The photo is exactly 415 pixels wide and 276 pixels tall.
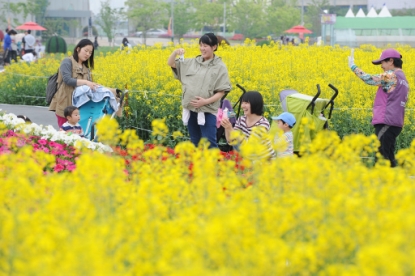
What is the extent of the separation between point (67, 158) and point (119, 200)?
10.6ft

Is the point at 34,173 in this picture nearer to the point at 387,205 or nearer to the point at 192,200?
the point at 192,200

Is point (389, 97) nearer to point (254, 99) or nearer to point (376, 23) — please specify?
point (254, 99)

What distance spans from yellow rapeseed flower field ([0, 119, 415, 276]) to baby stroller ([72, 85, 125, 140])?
3.65 m

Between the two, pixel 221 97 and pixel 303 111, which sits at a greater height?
pixel 221 97

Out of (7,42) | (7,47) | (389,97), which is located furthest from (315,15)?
(389,97)

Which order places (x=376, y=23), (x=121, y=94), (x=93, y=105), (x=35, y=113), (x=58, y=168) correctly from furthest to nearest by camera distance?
1. (x=376, y=23)
2. (x=35, y=113)
3. (x=121, y=94)
4. (x=93, y=105)
5. (x=58, y=168)

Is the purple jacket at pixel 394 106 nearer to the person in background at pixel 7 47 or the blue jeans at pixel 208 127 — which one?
the blue jeans at pixel 208 127

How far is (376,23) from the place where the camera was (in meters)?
43.7

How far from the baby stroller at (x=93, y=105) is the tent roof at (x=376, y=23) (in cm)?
3483

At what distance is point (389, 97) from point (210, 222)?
508 cm

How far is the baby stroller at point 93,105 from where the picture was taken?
9.17 metres

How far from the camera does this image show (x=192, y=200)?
5.25 metres

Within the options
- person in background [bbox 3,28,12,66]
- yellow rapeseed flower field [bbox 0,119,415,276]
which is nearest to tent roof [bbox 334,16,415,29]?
person in background [bbox 3,28,12,66]

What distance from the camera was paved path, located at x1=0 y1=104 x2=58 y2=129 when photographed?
13406mm
